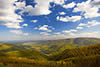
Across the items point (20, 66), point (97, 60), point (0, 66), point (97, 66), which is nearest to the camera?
point (97, 66)

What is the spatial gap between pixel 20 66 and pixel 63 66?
2166 millimetres

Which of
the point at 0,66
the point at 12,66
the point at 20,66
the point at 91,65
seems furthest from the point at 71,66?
the point at 0,66

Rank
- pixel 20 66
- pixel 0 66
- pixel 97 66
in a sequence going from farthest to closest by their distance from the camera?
1. pixel 0 66
2. pixel 20 66
3. pixel 97 66

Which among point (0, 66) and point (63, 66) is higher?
point (63, 66)

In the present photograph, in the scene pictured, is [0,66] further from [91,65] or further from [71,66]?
[91,65]

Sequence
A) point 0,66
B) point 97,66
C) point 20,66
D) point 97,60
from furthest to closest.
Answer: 1. point 0,66
2. point 20,66
3. point 97,60
4. point 97,66

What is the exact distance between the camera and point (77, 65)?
4.10 m

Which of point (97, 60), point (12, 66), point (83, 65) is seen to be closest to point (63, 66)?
point (83, 65)

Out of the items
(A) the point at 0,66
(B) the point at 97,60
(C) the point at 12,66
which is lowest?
(A) the point at 0,66

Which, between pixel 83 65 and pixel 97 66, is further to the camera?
pixel 83 65

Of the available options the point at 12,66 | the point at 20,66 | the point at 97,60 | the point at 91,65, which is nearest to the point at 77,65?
the point at 91,65

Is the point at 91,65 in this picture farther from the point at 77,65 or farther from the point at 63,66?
the point at 63,66

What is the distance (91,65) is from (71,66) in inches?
32.7

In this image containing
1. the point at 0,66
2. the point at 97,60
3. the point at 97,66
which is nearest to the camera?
the point at 97,66
